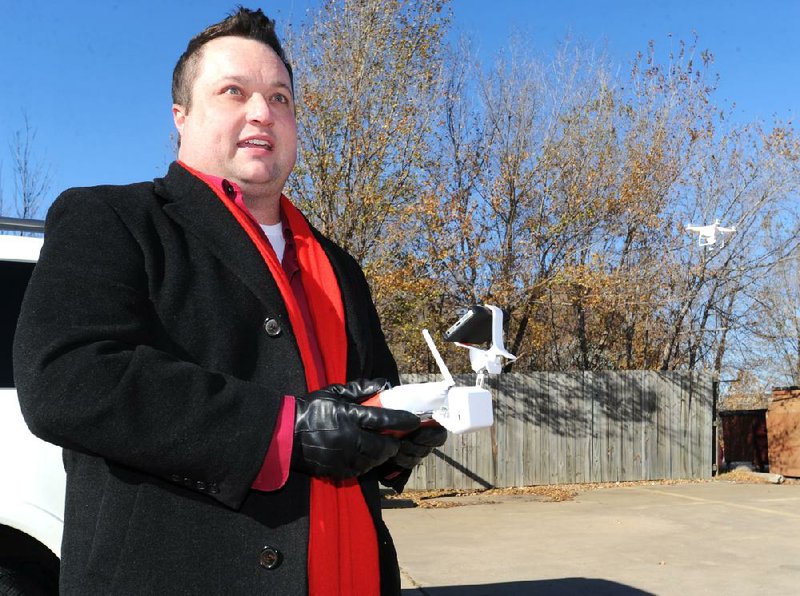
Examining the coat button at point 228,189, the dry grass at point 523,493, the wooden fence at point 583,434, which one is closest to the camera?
the coat button at point 228,189

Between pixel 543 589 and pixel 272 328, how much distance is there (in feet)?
17.4

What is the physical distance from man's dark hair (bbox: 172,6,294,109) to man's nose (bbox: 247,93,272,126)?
10 centimetres

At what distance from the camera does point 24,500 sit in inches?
117

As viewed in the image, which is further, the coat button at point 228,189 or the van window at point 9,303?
the van window at point 9,303

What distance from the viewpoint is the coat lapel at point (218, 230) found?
160cm

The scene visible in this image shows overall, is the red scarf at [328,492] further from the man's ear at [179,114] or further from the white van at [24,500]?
the white van at [24,500]

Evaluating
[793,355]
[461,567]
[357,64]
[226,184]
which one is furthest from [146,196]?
[793,355]

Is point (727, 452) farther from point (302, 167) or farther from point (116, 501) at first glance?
point (116, 501)

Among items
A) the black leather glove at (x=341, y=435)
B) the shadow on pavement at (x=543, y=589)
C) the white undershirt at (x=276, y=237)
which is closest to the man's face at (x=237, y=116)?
the white undershirt at (x=276, y=237)

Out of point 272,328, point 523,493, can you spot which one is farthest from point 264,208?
point 523,493

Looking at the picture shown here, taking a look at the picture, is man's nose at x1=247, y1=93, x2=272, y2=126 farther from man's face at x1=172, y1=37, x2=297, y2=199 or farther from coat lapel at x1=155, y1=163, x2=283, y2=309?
coat lapel at x1=155, y1=163, x2=283, y2=309

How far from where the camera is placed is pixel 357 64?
14836 mm

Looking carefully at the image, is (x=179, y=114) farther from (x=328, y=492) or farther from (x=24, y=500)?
(x=24, y=500)

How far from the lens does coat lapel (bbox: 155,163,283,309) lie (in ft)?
5.24
